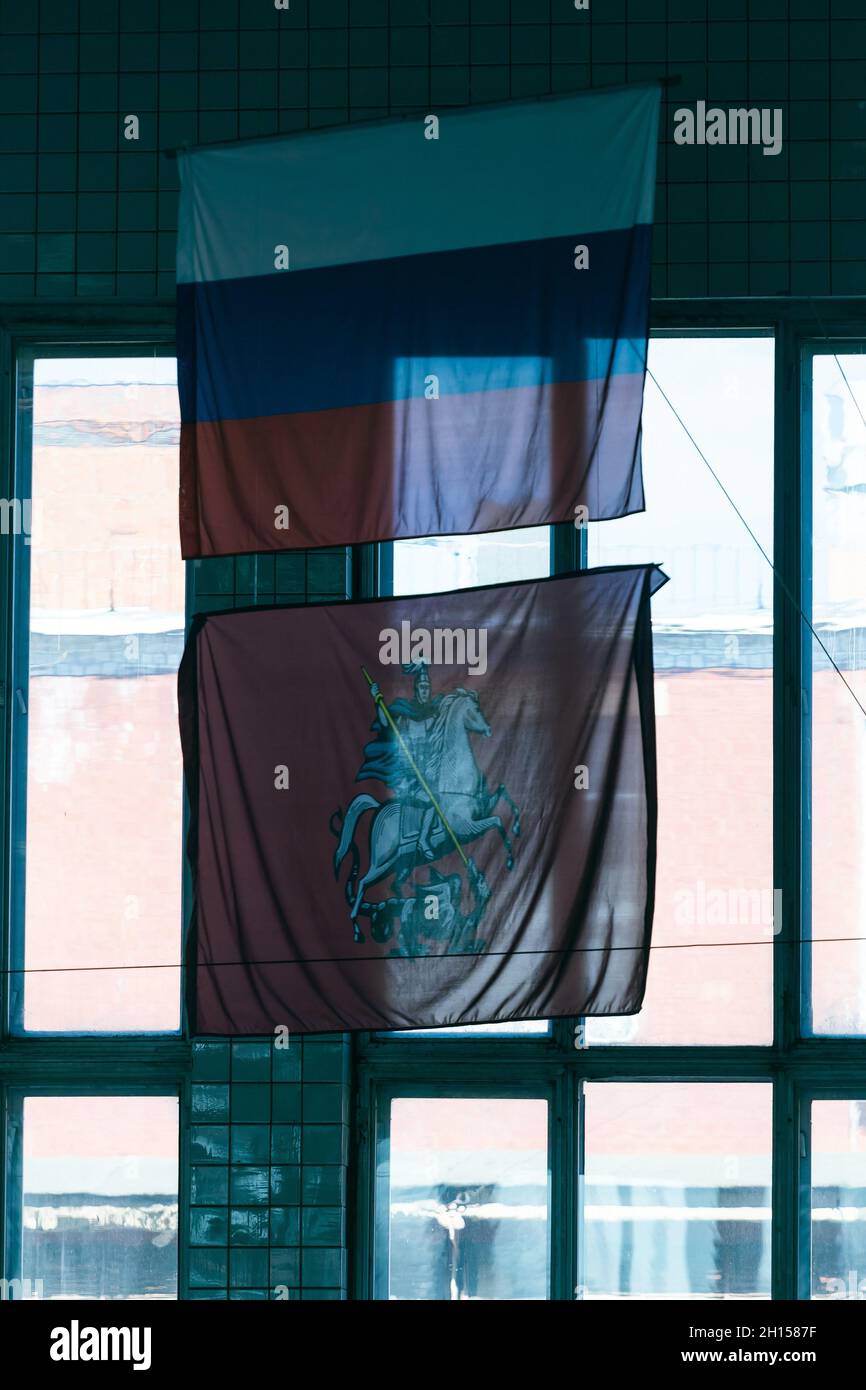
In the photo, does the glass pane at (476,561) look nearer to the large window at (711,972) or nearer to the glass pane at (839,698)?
the large window at (711,972)

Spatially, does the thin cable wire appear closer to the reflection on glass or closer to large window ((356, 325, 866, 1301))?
large window ((356, 325, 866, 1301))

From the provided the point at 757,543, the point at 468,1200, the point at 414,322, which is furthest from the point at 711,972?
the point at 414,322

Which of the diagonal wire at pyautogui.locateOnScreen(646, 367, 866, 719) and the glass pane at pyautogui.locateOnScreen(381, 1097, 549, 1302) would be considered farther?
the diagonal wire at pyautogui.locateOnScreen(646, 367, 866, 719)

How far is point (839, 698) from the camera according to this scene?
541cm

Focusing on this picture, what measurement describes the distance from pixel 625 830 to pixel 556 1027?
Result: 0.78 meters

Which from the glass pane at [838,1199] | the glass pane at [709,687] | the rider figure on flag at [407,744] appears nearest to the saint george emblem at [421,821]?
the rider figure on flag at [407,744]

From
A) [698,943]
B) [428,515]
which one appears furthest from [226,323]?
[698,943]

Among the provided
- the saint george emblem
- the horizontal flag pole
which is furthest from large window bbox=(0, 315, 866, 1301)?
the horizontal flag pole

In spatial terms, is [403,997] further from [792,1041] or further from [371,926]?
[792,1041]

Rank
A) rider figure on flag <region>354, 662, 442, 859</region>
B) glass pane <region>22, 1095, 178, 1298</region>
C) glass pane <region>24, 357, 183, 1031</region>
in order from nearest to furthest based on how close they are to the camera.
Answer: rider figure on flag <region>354, 662, 442, 859</region> → glass pane <region>22, 1095, 178, 1298</region> → glass pane <region>24, 357, 183, 1031</region>

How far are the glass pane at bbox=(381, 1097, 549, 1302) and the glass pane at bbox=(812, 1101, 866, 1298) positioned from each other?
2.72ft

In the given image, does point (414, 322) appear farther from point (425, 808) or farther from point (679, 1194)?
point (679, 1194)

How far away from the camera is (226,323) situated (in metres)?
5.21

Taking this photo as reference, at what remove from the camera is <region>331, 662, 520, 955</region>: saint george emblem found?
5.03 metres
